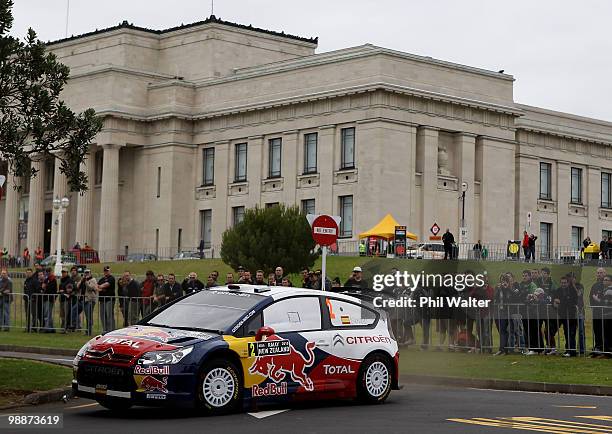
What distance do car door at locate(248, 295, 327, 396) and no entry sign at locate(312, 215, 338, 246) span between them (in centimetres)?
759

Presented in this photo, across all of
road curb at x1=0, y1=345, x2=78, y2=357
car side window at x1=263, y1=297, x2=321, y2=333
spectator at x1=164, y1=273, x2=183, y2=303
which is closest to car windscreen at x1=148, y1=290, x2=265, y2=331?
car side window at x1=263, y1=297, x2=321, y2=333

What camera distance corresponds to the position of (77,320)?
3909 centimetres

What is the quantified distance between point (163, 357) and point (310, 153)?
212ft

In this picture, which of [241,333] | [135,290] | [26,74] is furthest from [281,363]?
[135,290]

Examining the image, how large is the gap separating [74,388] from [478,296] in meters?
14.5

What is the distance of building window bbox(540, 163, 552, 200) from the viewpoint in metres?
89.4

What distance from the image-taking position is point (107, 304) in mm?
38031

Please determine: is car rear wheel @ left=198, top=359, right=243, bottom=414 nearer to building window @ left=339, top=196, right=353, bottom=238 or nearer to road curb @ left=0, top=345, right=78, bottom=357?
road curb @ left=0, top=345, right=78, bottom=357

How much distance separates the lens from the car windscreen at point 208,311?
60.7 ft

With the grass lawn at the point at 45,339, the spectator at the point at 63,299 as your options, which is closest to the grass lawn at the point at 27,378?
the grass lawn at the point at 45,339

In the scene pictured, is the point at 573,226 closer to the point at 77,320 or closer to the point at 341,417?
the point at 77,320

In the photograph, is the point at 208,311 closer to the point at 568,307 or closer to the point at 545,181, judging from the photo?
the point at 568,307

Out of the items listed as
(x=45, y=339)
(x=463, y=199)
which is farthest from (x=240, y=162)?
(x=45, y=339)

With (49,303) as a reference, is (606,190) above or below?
above
